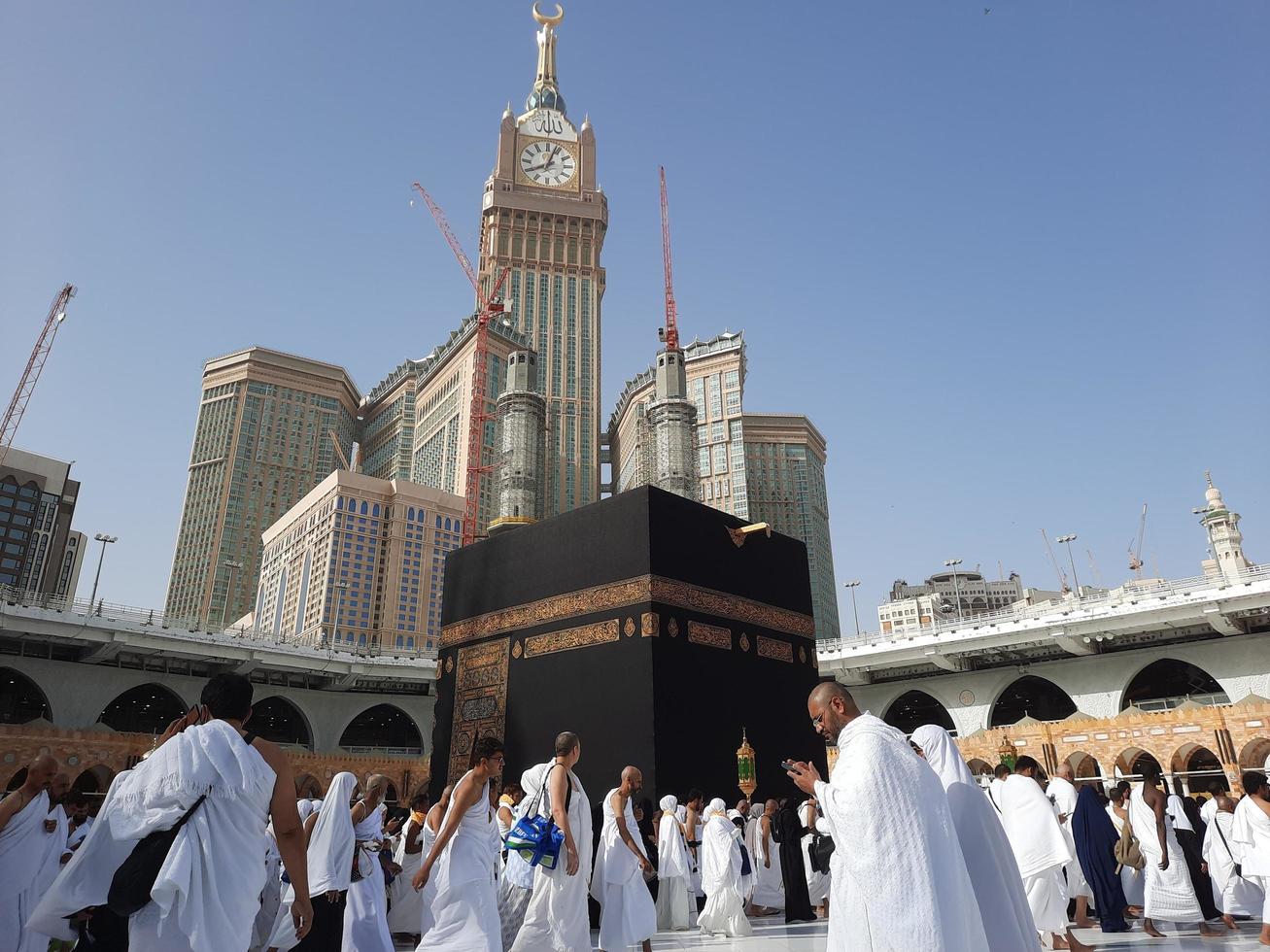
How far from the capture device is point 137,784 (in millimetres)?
2322

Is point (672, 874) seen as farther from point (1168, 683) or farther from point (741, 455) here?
point (741, 455)

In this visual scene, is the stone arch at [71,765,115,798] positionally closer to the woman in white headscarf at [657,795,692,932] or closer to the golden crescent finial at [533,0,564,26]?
the woman in white headscarf at [657,795,692,932]

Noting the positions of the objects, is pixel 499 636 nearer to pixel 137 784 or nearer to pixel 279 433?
pixel 137 784

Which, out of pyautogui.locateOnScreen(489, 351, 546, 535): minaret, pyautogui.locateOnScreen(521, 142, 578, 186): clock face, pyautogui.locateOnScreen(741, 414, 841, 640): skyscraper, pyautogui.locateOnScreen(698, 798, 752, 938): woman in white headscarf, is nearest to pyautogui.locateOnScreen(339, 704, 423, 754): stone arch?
pyautogui.locateOnScreen(489, 351, 546, 535): minaret

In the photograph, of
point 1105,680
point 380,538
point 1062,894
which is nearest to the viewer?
point 1062,894

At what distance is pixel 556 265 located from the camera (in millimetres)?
85375

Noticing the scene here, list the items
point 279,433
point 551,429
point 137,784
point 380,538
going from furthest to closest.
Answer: point 279,433 < point 551,429 < point 380,538 < point 137,784

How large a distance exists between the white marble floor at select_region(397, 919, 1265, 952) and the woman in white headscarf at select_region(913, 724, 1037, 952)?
2919 millimetres

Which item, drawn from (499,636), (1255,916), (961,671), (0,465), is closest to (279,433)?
(0,465)

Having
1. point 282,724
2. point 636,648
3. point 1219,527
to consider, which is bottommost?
point 636,648

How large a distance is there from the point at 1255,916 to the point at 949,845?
5.99 meters

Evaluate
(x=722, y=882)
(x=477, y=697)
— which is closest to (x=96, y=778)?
(x=477, y=697)

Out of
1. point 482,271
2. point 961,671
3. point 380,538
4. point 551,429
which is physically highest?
point 482,271

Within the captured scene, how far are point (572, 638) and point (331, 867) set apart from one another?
7.52 m
